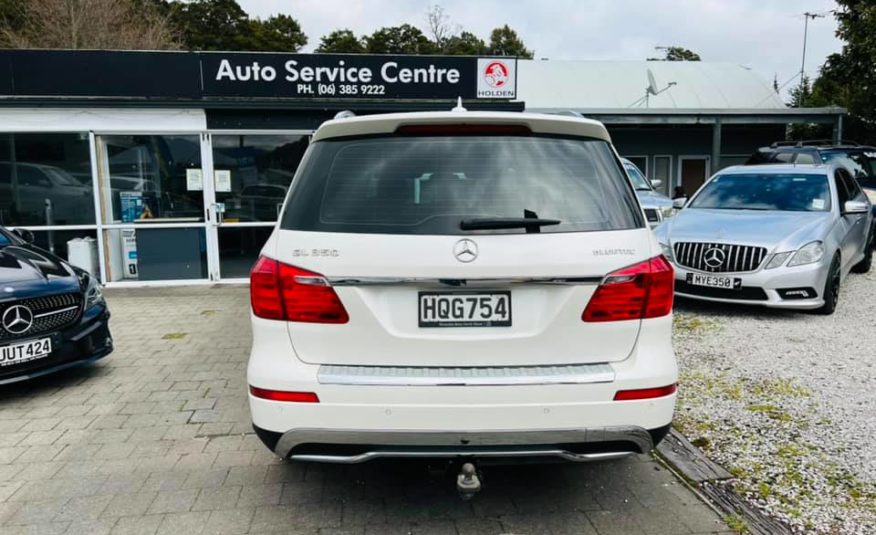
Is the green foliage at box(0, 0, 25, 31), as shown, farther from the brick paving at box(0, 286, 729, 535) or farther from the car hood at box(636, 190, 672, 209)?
the brick paving at box(0, 286, 729, 535)

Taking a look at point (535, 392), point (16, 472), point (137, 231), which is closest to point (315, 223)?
point (535, 392)

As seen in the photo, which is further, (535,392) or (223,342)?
(223,342)

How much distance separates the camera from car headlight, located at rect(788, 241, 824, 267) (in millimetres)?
6766

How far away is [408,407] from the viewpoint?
102 inches

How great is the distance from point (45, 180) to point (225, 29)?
4174 centimetres

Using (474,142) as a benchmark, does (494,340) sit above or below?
below

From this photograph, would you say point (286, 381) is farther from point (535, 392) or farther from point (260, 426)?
point (535, 392)

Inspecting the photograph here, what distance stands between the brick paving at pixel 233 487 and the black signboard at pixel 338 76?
19.8 ft

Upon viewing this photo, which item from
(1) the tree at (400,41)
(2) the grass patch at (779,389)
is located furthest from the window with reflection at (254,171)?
(1) the tree at (400,41)

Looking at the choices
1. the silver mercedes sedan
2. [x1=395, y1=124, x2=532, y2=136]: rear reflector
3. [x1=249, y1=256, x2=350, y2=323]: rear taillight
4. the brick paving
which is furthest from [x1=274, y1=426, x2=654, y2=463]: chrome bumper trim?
the silver mercedes sedan

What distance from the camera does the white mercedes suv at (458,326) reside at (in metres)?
2.60

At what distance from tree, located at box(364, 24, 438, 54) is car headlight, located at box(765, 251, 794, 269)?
48.8 meters

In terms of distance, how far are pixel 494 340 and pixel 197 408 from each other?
3.02 m

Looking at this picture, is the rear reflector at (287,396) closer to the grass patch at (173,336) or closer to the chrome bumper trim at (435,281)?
the chrome bumper trim at (435,281)
